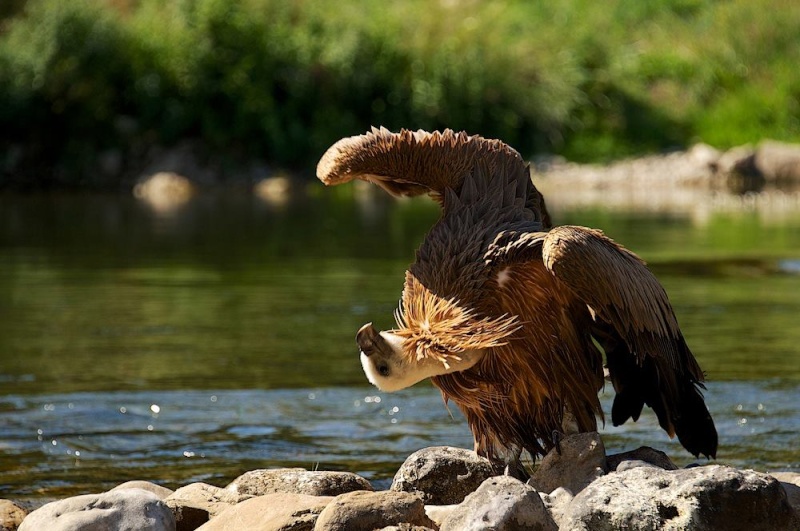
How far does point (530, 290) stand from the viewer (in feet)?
17.7

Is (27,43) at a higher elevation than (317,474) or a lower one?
higher

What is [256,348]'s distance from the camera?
10.9m

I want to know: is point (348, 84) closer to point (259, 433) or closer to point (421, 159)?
point (259, 433)

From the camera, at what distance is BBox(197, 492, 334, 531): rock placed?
4973mm

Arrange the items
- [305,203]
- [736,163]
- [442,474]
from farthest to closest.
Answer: [736,163] → [305,203] → [442,474]

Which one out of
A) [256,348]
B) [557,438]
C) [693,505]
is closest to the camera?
[693,505]

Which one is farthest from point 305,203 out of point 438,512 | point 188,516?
point 438,512

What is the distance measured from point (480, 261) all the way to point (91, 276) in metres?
11.1

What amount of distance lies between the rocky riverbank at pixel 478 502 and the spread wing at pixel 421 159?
112 centimetres

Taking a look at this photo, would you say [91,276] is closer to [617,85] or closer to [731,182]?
[731,182]

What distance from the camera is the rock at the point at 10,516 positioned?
5.44 metres

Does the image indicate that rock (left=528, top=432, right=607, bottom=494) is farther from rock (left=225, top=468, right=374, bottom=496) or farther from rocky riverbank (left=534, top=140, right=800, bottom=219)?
rocky riverbank (left=534, top=140, right=800, bottom=219)

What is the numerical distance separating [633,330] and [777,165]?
2719 centimetres

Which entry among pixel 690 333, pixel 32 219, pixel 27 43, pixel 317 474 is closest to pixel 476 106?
pixel 27 43
